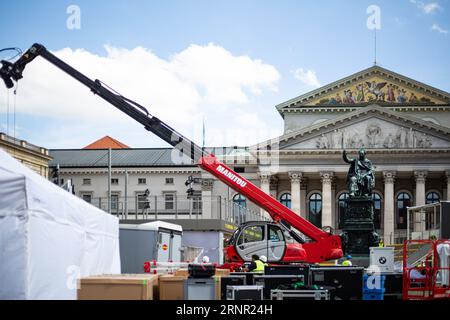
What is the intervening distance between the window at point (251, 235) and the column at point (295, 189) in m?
60.9

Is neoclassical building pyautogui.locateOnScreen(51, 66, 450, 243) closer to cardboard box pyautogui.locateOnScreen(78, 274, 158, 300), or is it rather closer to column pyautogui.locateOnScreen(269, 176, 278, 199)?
column pyautogui.locateOnScreen(269, 176, 278, 199)

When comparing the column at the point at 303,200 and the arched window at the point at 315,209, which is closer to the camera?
the column at the point at 303,200

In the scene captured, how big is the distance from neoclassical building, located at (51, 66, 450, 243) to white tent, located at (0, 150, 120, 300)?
220 feet

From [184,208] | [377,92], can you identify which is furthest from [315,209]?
[184,208]

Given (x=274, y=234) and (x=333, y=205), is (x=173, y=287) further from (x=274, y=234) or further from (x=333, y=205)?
(x=333, y=205)

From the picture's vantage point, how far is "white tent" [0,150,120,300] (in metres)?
11.7

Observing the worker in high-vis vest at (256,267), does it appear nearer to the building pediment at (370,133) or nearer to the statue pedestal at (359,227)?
the statue pedestal at (359,227)

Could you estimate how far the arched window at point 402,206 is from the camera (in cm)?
9062

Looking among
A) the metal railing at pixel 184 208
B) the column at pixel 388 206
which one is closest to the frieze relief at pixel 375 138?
the column at pixel 388 206

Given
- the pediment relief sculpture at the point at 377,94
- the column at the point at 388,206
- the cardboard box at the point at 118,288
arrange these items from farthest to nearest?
the pediment relief sculpture at the point at 377,94 → the column at the point at 388,206 → the cardboard box at the point at 118,288

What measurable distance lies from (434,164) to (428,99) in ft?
57.4

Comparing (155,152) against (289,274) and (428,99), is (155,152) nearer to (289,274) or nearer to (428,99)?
(428,99)

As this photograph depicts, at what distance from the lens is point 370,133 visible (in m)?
86.5
